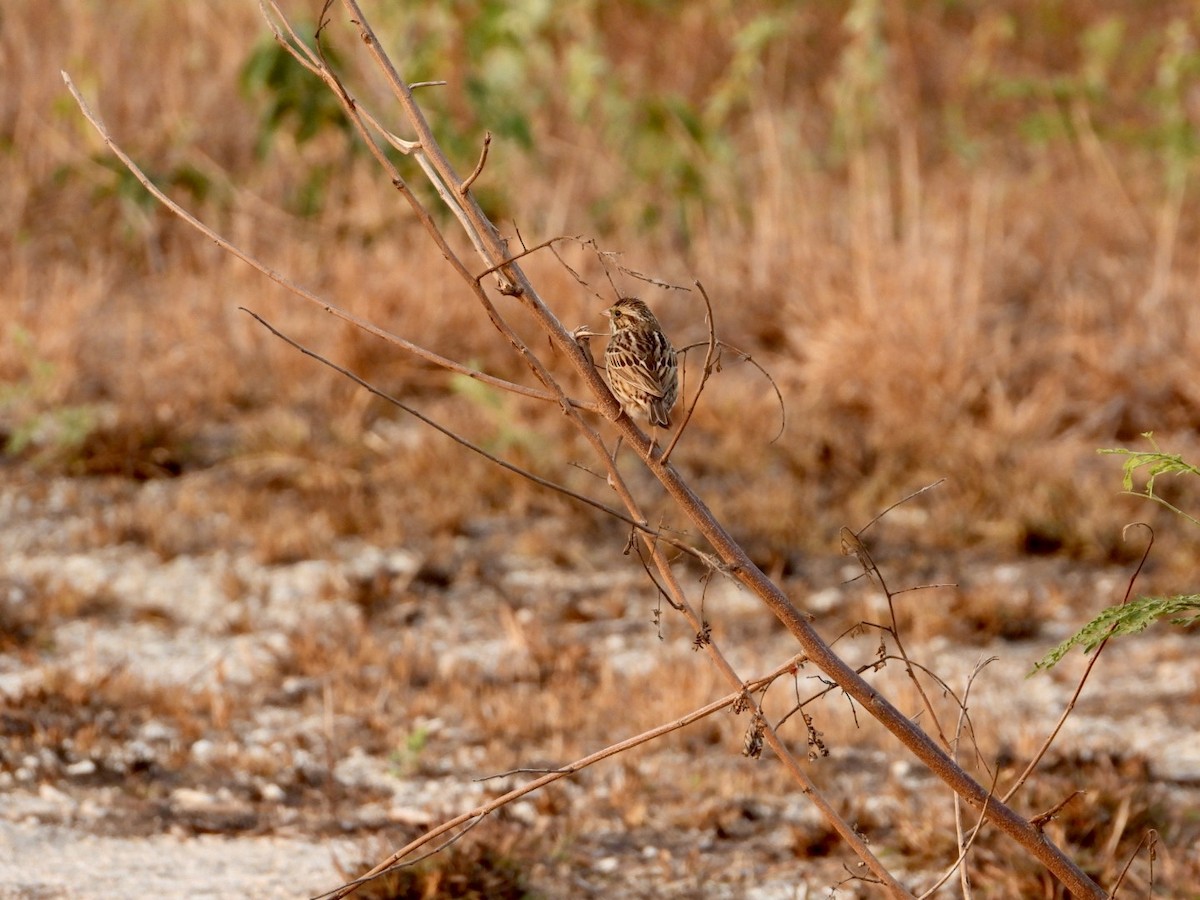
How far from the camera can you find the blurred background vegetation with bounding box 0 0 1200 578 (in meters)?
5.18

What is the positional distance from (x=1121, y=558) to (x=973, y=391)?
1067mm

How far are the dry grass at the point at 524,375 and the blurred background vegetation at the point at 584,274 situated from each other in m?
0.02

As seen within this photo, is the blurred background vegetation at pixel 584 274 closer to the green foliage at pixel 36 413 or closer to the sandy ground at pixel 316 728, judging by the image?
the green foliage at pixel 36 413

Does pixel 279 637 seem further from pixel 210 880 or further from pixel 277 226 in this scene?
pixel 277 226

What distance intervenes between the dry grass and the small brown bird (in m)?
1.15

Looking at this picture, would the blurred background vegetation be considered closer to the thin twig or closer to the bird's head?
the bird's head

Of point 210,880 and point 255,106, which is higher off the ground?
point 255,106

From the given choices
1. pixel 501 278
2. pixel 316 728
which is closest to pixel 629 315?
pixel 501 278

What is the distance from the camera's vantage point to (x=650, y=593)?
15.6 feet

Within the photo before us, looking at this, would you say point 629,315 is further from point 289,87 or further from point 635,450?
point 289,87

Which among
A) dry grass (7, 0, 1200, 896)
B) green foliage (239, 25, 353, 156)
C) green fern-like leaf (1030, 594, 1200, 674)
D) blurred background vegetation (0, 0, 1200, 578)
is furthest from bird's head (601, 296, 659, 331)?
green foliage (239, 25, 353, 156)

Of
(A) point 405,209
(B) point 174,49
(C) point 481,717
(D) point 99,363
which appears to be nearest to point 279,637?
(C) point 481,717

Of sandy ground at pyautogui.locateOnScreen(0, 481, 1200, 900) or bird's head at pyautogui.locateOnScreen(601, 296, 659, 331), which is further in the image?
sandy ground at pyautogui.locateOnScreen(0, 481, 1200, 900)

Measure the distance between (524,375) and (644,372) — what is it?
3.73 meters
